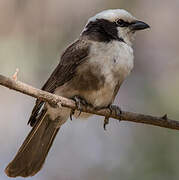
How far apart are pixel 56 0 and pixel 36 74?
0.98 m

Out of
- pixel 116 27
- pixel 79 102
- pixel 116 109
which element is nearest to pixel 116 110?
pixel 116 109

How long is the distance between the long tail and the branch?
0.62m

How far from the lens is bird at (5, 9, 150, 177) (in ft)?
15.7

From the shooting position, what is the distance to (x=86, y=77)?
4.80 metres

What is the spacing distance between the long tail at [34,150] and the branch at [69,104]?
2.02 feet

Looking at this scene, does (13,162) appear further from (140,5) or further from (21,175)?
(140,5)

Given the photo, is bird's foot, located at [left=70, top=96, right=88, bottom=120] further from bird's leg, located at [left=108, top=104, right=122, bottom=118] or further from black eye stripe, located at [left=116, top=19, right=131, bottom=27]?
black eye stripe, located at [left=116, top=19, right=131, bottom=27]

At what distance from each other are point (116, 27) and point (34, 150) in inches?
50.4

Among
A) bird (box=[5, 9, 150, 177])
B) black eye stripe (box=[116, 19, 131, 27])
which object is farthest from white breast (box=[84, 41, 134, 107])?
black eye stripe (box=[116, 19, 131, 27])

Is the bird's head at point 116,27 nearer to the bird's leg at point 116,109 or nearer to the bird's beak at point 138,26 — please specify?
the bird's beak at point 138,26

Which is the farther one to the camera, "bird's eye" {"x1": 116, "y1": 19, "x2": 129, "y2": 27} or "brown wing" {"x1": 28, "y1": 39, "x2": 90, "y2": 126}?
"bird's eye" {"x1": 116, "y1": 19, "x2": 129, "y2": 27}

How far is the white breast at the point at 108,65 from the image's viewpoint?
478 centimetres

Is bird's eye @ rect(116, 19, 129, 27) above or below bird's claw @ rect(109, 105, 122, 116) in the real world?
above

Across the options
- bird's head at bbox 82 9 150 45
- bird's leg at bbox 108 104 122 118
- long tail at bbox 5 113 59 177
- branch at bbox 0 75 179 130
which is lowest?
long tail at bbox 5 113 59 177
